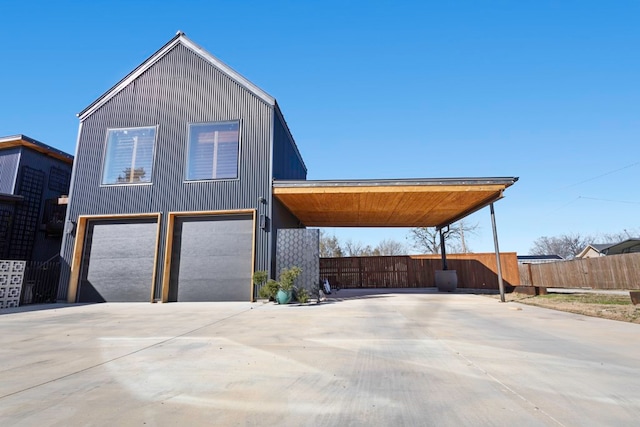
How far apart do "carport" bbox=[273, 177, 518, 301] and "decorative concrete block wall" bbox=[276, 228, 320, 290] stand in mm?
1444

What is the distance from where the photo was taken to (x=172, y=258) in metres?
10.1

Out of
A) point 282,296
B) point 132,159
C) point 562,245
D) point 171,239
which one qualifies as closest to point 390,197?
point 282,296

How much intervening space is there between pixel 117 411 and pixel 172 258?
29.5 feet

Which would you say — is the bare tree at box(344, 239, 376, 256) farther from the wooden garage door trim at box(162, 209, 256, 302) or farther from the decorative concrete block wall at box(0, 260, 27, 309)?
the decorative concrete block wall at box(0, 260, 27, 309)

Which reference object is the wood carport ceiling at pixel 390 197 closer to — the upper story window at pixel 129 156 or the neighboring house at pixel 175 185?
the neighboring house at pixel 175 185

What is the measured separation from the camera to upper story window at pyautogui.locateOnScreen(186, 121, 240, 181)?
34.2 feet

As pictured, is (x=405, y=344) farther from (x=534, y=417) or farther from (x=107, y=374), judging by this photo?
(x=107, y=374)

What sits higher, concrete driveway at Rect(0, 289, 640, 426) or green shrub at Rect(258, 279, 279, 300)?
green shrub at Rect(258, 279, 279, 300)

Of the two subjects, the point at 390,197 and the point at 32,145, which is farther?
Result: the point at 32,145

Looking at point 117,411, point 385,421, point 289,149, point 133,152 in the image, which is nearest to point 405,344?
point 385,421

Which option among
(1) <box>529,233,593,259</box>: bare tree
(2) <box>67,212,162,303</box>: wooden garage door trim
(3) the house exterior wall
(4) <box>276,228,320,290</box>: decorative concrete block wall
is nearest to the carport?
(4) <box>276,228,320,290</box>: decorative concrete block wall

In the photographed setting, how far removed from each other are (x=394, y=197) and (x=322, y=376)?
8.74 m

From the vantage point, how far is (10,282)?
8.91 m

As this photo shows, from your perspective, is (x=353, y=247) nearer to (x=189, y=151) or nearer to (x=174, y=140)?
(x=189, y=151)
